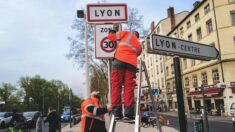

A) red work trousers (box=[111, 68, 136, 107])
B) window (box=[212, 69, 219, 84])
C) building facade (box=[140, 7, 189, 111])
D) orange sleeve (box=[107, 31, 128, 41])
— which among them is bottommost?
red work trousers (box=[111, 68, 136, 107])

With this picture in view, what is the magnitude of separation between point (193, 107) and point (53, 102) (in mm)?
65054

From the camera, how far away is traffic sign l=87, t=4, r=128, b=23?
21.6 ft

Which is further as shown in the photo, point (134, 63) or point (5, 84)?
point (5, 84)

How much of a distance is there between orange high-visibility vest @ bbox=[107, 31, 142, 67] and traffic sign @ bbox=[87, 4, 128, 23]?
1.39 m

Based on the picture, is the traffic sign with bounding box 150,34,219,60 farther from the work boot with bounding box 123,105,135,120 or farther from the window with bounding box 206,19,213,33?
the window with bounding box 206,19,213,33

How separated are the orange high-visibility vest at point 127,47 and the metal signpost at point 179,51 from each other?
0.66 meters

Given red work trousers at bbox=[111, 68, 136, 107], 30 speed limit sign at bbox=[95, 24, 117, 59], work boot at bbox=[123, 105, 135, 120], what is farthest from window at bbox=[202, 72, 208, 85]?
work boot at bbox=[123, 105, 135, 120]

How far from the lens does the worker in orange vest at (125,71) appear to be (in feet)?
15.3

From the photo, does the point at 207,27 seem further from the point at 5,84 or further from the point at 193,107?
the point at 5,84

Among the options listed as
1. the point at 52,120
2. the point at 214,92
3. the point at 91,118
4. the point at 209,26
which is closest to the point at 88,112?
the point at 91,118

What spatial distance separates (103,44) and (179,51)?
95.2 inches

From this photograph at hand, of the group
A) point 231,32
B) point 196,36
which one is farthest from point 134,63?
point 196,36

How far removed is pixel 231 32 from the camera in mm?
40469

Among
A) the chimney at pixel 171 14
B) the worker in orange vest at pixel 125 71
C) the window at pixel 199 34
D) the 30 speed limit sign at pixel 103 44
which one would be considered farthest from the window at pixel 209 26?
the worker in orange vest at pixel 125 71
